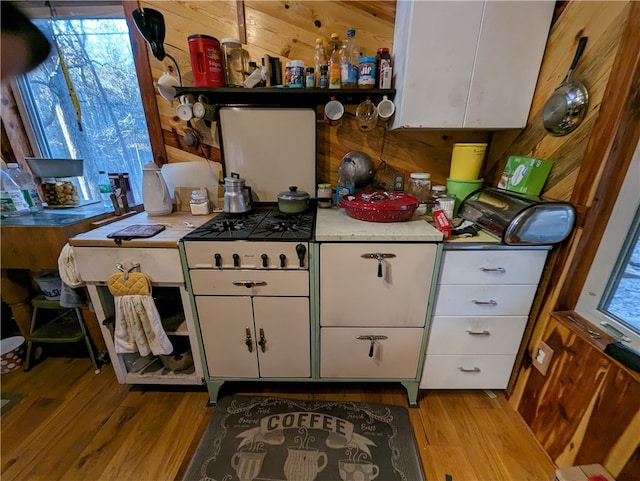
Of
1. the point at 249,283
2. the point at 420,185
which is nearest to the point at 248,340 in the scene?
the point at 249,283

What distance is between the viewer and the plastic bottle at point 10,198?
1.51m

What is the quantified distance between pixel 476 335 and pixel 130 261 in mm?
1697

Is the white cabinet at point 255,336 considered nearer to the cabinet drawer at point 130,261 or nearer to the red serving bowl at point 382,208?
the cabinet drawer at point 130,261

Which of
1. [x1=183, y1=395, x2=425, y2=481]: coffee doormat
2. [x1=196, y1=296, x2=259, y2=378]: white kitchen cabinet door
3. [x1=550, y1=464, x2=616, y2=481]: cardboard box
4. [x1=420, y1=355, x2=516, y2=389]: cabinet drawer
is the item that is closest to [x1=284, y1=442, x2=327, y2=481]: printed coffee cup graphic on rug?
[x1=183, y1=395, x2=425, y2=481]: coffee doormat

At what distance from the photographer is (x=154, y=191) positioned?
1.48 metres

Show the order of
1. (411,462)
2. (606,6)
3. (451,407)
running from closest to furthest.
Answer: (606,6), (411,462), (451,407)

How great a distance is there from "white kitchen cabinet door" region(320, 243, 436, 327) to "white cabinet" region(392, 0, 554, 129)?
0.67 meters

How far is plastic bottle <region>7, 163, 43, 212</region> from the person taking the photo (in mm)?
1604

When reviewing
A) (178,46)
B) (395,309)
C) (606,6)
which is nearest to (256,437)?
(395,309)

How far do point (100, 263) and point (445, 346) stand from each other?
67.5 inches

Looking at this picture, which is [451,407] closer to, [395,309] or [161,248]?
[395,309]

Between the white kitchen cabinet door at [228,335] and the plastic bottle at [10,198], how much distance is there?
1341 millimetres

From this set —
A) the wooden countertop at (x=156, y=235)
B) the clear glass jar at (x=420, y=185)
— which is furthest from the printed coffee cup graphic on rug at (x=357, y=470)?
the clear glass jar at (x=420, y=185)

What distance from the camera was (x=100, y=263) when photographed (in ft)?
3.98
